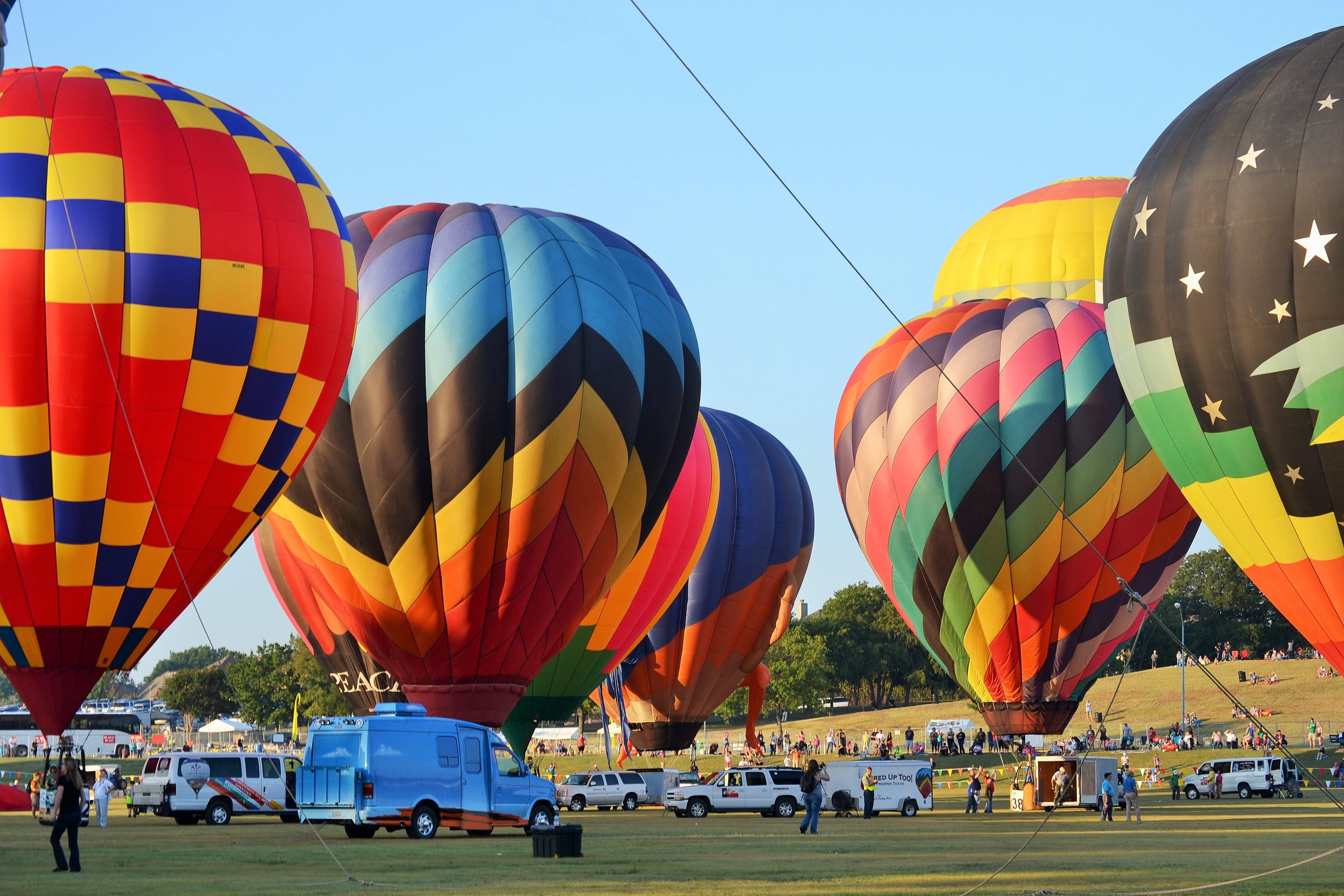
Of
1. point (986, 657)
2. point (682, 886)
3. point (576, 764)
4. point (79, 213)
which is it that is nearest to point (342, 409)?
point (79, 213)

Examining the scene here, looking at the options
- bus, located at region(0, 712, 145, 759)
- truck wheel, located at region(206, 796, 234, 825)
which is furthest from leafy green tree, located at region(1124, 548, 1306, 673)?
truck wheel, located at region(206, 796, 234, 825)

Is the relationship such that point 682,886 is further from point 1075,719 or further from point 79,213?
point 1075,719

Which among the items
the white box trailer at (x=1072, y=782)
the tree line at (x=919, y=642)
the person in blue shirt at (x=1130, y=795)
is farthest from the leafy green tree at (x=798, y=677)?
the person in blue shirt at (x=1130, y=795)

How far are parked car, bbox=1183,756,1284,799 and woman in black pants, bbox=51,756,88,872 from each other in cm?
3094

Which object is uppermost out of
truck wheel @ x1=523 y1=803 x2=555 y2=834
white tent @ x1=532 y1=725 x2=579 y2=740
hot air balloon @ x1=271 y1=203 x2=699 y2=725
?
hot air balloon @ x1=271 y1=203 x2=699 y2=725

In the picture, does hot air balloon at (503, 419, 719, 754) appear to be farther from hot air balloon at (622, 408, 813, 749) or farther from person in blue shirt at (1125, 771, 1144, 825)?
person in blue shirt at (1125, 771, 1144, 825)

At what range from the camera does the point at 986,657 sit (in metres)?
33.6

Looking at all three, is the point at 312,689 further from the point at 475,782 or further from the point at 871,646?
the point at 475,782

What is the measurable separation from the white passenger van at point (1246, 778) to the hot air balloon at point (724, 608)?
10.9 m

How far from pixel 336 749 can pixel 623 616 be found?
36.3ft

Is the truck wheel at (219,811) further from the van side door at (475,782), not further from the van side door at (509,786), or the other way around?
the van side door at (475,782)

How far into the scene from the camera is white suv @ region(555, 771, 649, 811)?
36875mm

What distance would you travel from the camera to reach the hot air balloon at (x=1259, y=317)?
65.8 feet

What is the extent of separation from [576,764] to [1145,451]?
33.8 metres
